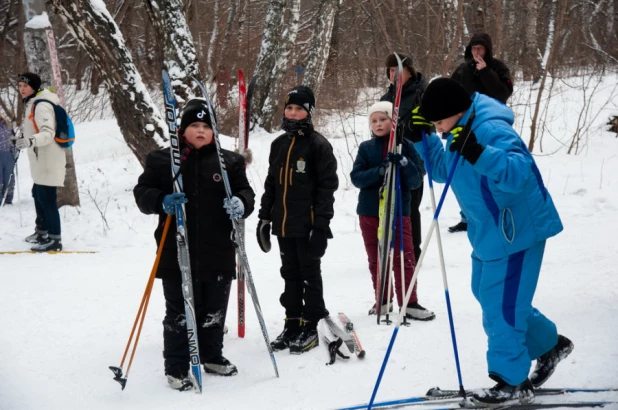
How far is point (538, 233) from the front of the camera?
2684 mm

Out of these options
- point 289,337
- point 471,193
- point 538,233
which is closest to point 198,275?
point 289,337

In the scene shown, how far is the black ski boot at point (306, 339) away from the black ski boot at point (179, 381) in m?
0.75

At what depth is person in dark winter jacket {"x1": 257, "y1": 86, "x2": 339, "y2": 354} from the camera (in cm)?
381

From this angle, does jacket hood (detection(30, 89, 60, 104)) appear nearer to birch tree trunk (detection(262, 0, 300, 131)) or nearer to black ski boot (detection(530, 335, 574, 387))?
birch tree trunk (detection(262, 0, 300, 131))

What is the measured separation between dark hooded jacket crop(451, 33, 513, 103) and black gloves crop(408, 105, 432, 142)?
249cm

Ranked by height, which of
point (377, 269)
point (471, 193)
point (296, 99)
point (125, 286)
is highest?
point (296, 99)

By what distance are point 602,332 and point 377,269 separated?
158cm

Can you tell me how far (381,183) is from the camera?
4219 mm

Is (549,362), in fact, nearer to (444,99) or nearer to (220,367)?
(444,99)

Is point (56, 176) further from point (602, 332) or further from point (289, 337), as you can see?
point (602, 332)

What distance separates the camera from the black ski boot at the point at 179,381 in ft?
11.1

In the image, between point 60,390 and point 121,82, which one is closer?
point 60,390

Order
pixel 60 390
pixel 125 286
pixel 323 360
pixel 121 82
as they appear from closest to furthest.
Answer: pixel 60 390
pixel 323 360
pixel 125 286
pixel 121 82

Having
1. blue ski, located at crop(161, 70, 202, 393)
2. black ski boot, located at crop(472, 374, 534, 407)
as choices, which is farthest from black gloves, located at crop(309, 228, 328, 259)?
black ski boot, located at crop(472, 374, 534, 407)
